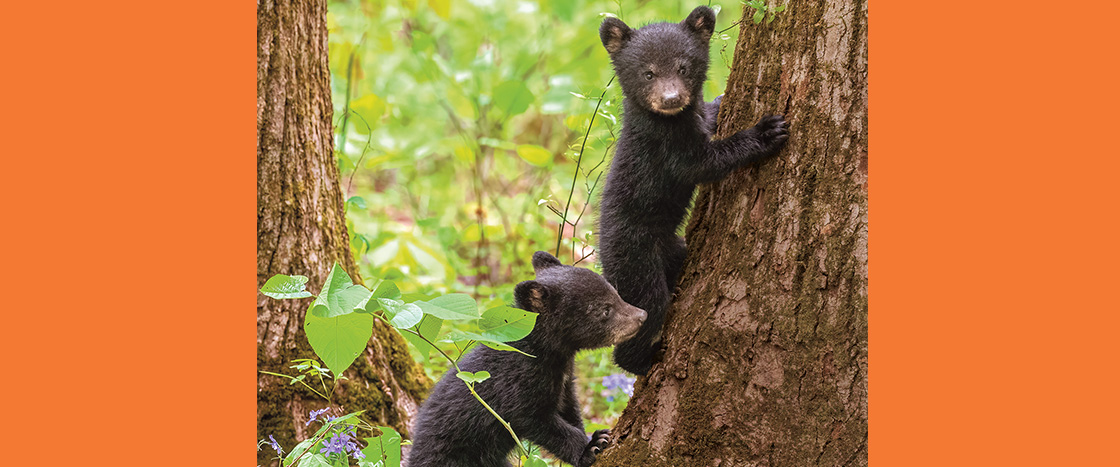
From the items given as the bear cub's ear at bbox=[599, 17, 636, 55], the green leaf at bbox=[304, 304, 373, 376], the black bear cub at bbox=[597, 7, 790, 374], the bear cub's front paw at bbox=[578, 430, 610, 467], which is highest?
the bear cub's ear at bbox=[599, 17, 636, 55]

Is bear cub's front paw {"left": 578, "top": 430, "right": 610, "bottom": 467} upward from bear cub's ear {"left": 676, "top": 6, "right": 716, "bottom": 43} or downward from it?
downward

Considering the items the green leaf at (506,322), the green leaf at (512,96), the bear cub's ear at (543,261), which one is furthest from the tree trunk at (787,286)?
the green leaf at (512,96)

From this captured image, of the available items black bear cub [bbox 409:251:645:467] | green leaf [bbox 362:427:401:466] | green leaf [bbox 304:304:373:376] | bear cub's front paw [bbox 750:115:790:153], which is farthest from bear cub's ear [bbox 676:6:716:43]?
green leaf [bbox 362:427:401:466]

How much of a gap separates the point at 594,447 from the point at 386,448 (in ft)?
3.32

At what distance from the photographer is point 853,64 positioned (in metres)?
2.99

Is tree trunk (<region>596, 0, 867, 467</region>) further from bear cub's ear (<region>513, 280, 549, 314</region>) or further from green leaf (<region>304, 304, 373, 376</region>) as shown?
green leaf (<region>304, 304, 373, 376</region>)

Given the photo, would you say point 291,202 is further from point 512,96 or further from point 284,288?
point 512,96

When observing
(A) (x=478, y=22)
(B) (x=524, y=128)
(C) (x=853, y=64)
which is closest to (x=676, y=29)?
(C) (x=853, y=64)

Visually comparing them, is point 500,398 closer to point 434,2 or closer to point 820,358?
point 820,358

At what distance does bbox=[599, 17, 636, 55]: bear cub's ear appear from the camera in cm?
402

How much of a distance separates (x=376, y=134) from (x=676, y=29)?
5.21 meters

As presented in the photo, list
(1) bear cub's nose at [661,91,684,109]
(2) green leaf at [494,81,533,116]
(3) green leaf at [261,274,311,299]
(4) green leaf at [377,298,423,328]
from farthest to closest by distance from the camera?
(2) green leaf at [494,81,533,116] < (1) bear cub's nose at [661,91,684,109] < (3) green leaf at [261,274,311,299] < (4) green leaf at [377,298,423,328]

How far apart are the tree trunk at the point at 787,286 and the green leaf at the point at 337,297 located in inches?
57.8

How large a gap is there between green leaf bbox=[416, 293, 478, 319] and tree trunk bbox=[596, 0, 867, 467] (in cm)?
109
